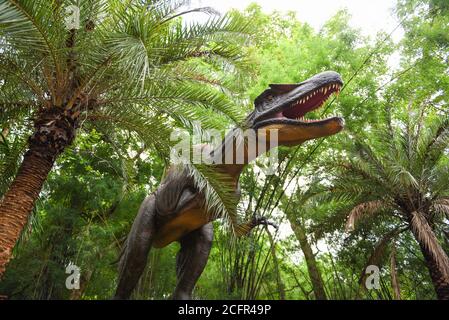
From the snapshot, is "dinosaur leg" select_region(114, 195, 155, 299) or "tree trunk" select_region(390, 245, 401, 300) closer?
"dinosaur leg" select_region(114, 195, 155, 299)

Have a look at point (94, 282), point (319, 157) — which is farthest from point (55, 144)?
point (319, 157)

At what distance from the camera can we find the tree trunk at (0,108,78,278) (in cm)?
334

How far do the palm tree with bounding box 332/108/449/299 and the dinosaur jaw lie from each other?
3900 millimetres

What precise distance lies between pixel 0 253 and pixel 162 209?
1.41m

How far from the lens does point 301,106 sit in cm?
358

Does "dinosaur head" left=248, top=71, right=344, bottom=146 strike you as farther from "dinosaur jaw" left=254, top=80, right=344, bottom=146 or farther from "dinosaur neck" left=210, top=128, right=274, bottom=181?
"dinosaur neck" left=210, top=128, right=274, bottom=181

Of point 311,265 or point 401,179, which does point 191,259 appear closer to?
point 401,179

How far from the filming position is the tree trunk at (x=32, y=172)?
3.34m

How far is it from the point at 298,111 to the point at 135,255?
2037mm

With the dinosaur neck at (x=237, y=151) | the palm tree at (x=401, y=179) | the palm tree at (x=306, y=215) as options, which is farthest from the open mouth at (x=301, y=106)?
the palm tree at (x=306, y=215)

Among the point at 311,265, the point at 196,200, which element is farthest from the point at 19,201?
the point at 311,265

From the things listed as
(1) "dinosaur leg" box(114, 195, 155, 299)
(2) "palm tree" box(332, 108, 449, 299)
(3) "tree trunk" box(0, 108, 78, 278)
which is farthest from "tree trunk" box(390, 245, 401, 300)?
(3) "tree trunk" box(0, 108, 78, 278)
